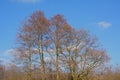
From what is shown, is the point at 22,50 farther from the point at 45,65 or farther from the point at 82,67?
the point at 82,67

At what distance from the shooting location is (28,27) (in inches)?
1404

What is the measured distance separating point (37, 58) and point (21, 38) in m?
3.09

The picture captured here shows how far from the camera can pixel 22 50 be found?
34.8 m

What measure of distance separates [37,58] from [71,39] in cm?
563

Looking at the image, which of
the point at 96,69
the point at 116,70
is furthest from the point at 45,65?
the point at 116,70

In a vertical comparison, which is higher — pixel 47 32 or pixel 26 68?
pixel 47 32

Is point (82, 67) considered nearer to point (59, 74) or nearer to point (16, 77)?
point (59, 74)

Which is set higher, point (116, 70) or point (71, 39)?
point (71, 39)

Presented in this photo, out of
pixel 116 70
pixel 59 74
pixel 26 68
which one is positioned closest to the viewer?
pixel 26 68

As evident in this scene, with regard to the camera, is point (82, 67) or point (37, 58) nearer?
point (37, 58)

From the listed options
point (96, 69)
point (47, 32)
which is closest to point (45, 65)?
point (47, 32)

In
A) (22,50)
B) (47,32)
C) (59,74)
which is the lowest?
(59,74)

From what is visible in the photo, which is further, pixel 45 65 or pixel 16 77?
pixel 16 77

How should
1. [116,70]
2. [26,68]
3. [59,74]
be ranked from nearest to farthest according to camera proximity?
[26,68]
[59,74]
[116,70]
